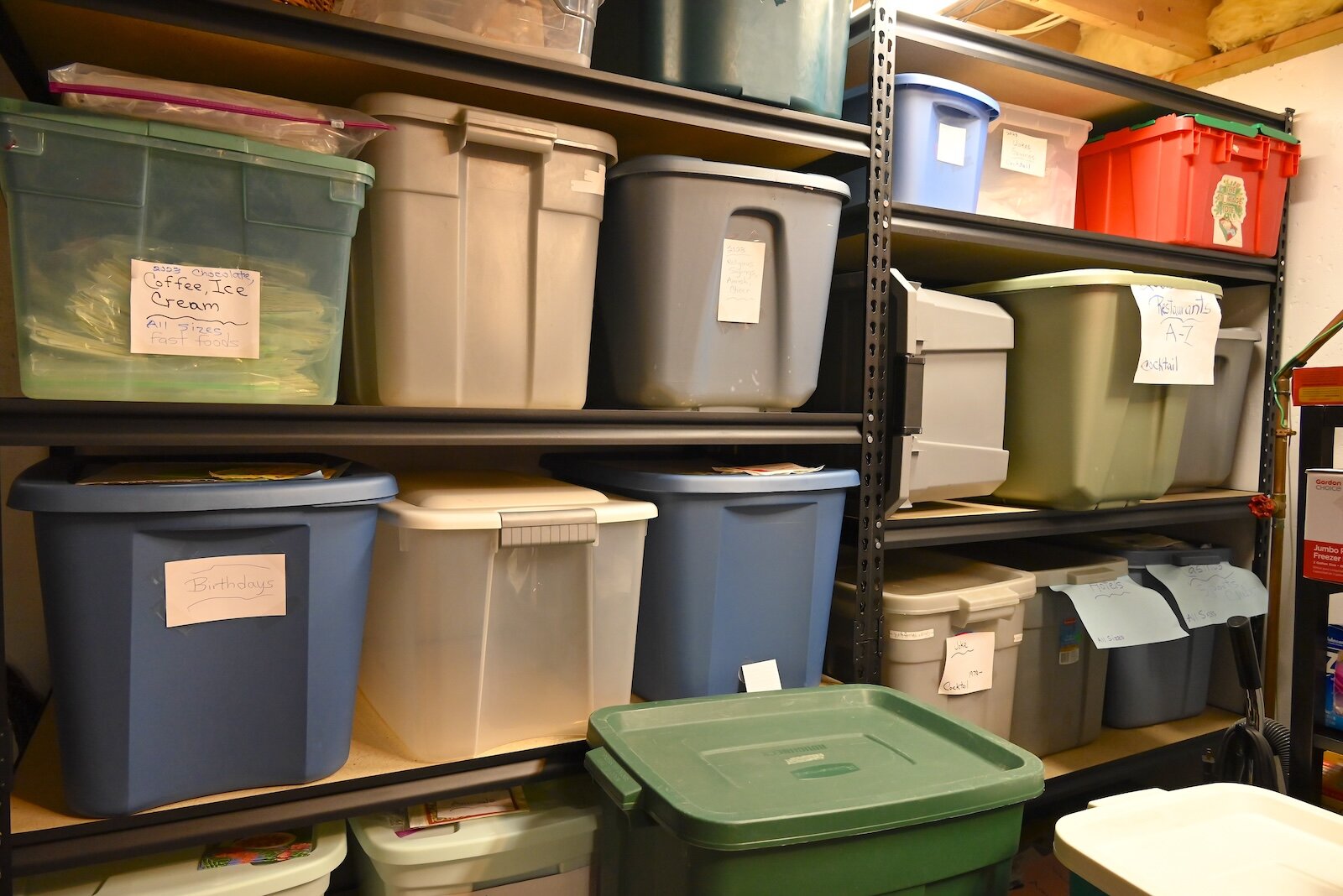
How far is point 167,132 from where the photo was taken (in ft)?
3.51

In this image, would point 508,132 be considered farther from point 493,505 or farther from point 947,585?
point 947,585

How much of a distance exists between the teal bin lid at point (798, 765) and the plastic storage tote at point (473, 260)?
22.6 inches

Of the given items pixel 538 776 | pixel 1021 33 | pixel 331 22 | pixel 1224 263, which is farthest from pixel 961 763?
pixel 1021 33

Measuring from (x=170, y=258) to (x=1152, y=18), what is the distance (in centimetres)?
248

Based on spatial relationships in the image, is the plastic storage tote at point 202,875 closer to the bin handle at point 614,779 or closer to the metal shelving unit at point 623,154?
the metal shelving unit at point 623,154

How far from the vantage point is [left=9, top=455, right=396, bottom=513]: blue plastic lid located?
1.03 metres

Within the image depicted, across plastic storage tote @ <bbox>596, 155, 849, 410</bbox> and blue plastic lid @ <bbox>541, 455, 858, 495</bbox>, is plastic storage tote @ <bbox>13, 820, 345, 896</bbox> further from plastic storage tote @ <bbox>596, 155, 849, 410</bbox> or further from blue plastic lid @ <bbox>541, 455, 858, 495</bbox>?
plastic storage tote @ <bbox>596, 155, 849, 410</bbox>

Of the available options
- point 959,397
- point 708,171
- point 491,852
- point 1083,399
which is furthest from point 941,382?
point 491,852

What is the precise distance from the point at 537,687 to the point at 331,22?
3.46 ft

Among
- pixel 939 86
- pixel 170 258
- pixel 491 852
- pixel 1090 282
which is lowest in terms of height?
pixel 491 852

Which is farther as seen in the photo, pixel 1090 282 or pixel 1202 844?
pixel 1090 282

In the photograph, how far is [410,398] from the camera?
128 centimetres

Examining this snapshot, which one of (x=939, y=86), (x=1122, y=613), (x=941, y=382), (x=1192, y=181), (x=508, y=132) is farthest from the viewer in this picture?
(x=1192, y=181)

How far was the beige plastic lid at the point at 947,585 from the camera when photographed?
1725 mm
